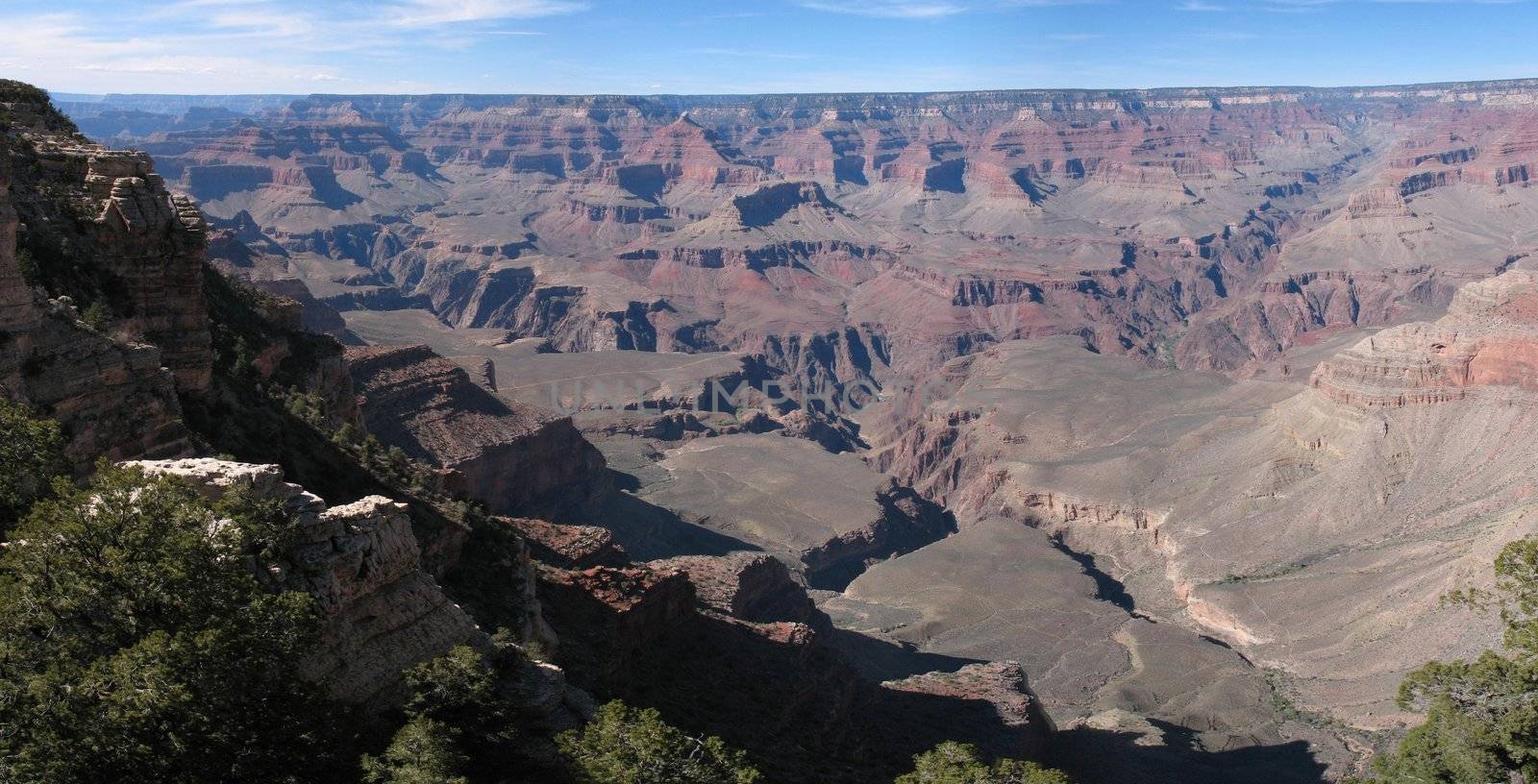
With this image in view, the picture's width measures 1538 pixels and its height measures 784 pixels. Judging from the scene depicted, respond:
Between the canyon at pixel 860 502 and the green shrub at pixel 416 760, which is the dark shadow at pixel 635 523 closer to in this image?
the canyon at pixel 860 502

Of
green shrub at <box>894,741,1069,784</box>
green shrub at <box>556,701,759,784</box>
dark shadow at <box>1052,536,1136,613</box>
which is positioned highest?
green shrub at <box>556,701,759,784</box>

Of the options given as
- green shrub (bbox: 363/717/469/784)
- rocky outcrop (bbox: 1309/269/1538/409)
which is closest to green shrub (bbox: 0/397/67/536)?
green shrub (bbox: 363/717/469/784)

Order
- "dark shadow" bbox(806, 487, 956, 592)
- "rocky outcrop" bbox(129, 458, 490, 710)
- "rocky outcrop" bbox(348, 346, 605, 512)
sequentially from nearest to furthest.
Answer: "rocky outcrop" bbox(129, 458, 490, 710)
"rocky outcrop" bbox(348, 346, 605, 512)
"dark shadow" bbox(806, 487, 956, 592)

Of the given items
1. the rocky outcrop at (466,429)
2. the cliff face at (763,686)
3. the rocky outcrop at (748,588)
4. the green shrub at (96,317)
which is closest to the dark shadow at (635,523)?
the rocky outcrop at (466,429)

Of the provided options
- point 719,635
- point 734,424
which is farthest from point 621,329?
point 719,635

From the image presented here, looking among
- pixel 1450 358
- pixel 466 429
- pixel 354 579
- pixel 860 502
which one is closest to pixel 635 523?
pixel 466 429

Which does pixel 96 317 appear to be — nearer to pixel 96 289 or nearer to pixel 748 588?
pixel 96 289

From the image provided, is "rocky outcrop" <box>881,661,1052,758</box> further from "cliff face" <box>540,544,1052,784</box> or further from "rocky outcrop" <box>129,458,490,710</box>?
"rocky outcrop" <box>129,458,490,710</box>
